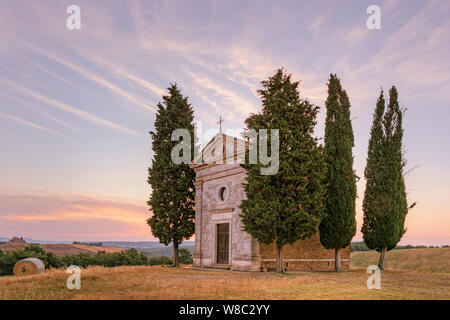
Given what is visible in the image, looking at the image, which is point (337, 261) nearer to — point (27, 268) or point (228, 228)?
point (228, 228)

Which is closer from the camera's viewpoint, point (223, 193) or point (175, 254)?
point (223, 193)

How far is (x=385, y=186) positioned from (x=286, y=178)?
7033mm

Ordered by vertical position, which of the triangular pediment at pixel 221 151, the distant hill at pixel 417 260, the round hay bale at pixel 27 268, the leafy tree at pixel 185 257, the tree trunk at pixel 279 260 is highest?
the triangular pediment at pixel 221 151

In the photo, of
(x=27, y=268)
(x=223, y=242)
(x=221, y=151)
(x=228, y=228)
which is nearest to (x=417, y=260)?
(x=223, y=242)

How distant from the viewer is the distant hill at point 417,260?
3574 centimetres

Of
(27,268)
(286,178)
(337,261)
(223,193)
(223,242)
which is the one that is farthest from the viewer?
(223,193)

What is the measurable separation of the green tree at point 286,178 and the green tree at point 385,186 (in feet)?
14.2

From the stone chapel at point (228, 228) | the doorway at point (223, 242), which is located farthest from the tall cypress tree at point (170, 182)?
the doorway at point (223, 242)

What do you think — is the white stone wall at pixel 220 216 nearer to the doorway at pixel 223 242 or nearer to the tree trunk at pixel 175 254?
the doorway at pixel 223 242

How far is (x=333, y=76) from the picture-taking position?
22.9 meters

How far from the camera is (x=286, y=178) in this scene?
18734 mm
